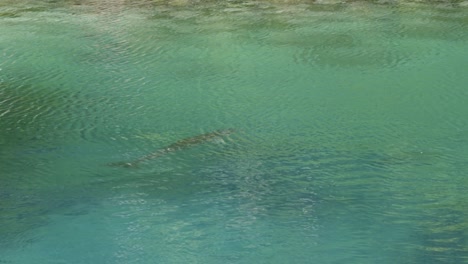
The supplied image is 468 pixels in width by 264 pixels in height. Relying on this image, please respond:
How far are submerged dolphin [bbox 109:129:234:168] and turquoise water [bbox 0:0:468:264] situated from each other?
0.22 feet

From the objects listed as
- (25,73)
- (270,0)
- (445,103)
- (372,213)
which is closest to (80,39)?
(25,73)

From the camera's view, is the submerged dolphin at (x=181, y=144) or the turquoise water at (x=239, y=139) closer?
the turquoise water at (x=239, y=139)

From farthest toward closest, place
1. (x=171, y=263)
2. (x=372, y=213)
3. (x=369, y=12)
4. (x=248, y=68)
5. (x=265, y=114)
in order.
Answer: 1. (x=369, y=12)
2. (x=248, y=68)
3. (x=265, y=114)
4. (x=372, y=213)
5. (x=171, y=263)

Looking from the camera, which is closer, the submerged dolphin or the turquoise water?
the turquoise water

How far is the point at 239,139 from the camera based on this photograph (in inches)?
229

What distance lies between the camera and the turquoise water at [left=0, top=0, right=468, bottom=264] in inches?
173

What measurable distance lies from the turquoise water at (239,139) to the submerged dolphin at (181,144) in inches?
2.7

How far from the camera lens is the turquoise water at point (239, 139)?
439 cm

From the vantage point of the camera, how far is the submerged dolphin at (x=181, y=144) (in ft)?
A: 17.8

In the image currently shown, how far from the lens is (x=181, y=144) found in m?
5.72

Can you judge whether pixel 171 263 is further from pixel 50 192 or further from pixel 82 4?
pixel 82 4

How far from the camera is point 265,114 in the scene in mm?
6379

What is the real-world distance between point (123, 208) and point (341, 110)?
227cm

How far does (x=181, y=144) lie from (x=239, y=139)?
41 centimetres
